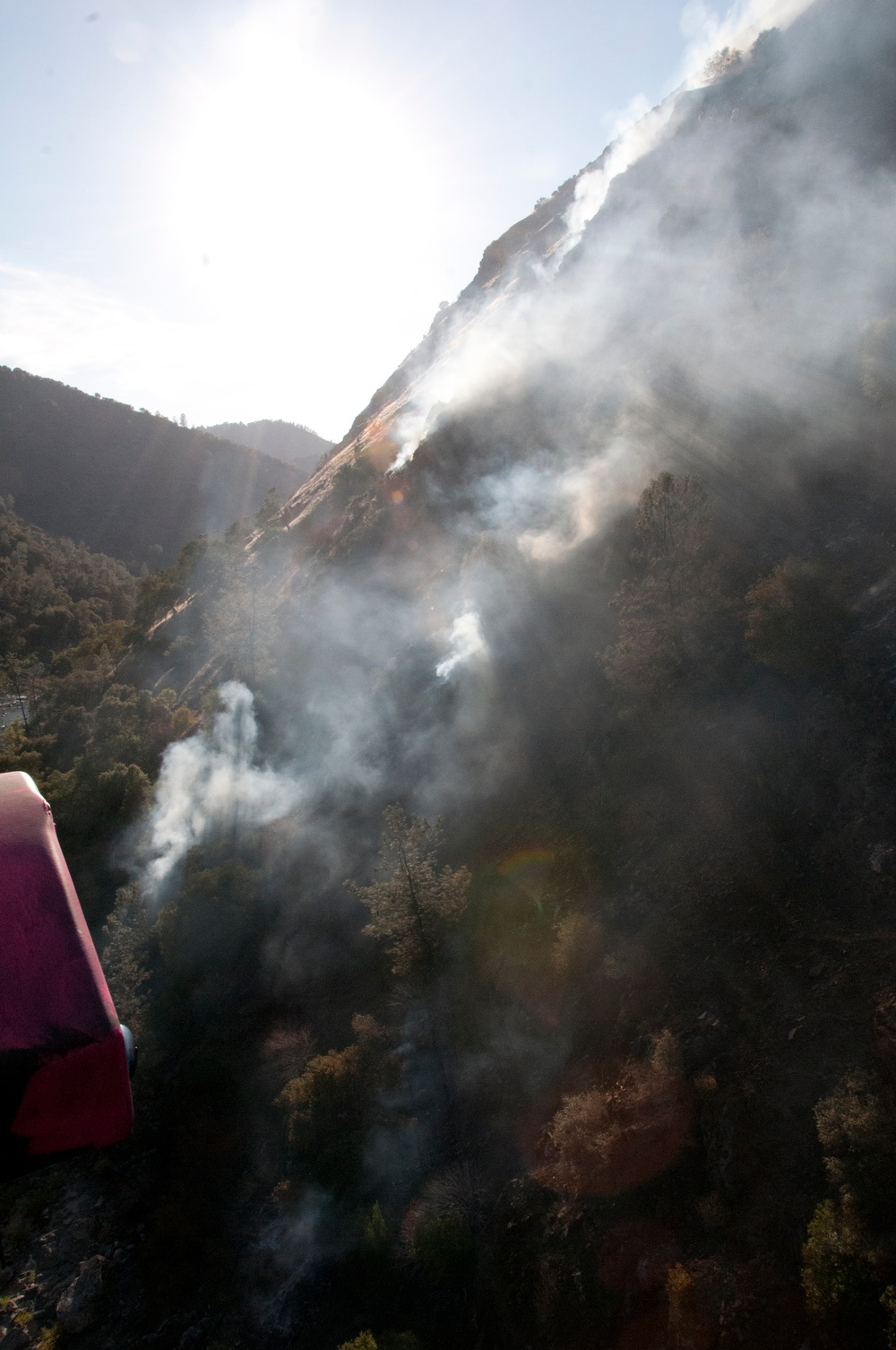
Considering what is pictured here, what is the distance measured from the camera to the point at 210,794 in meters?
26.2

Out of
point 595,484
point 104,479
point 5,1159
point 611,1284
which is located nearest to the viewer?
point 5,1159

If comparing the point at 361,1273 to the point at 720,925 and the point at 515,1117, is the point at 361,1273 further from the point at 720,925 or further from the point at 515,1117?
the point at 720,925

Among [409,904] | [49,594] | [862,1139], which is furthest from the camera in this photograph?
[49,594]

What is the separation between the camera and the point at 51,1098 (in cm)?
367

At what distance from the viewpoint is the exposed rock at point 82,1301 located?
14.8 meters

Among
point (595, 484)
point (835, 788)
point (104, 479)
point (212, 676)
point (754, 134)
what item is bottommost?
point (835, 788)

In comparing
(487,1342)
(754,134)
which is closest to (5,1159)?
(487,1342)

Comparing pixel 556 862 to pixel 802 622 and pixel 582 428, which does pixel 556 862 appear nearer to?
pixel 802 622

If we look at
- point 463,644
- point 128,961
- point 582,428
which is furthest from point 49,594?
point 128,961

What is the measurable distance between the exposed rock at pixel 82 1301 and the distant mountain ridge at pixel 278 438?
501ft

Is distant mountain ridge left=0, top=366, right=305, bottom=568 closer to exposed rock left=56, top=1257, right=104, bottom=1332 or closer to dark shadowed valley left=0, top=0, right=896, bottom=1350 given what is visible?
dark shadowed valley left=0, top=0, right=896, bottom=1350

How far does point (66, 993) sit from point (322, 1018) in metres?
17.7

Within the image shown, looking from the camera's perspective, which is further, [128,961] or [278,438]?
[278,438]

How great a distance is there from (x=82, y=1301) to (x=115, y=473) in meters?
96.1
